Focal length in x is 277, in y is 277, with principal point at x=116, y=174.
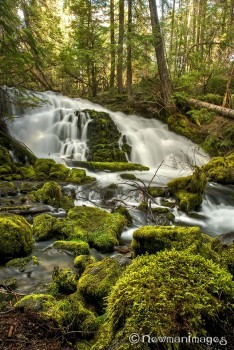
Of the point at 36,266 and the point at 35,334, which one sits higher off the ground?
the point at 35,334

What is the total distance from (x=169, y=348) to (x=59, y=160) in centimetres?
1270

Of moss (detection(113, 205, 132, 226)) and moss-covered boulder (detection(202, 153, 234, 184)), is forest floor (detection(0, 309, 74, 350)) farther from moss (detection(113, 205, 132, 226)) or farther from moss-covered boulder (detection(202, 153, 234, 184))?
moss-covered boulder (detection(202, 153, 234, 184))

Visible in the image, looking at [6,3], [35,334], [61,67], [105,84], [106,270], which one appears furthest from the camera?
[105,84]

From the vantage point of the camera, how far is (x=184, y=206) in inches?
329

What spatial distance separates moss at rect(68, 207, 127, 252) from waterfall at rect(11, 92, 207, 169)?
26.4 feet

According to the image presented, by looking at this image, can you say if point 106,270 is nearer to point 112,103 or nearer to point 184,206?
point 184,206

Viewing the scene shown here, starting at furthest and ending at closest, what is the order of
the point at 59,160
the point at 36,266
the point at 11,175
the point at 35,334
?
the point at 59,160 < the point at 11,175 < the point at 36,266 < the point at 35,334

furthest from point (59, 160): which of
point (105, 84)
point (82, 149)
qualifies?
point (105, 84)

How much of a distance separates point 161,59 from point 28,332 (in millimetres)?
16558

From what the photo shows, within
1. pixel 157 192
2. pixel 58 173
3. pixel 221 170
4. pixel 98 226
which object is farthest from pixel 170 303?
pixel 221 170

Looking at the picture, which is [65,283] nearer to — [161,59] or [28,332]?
[28,332]

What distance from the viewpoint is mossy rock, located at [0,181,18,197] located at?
8.16 meters

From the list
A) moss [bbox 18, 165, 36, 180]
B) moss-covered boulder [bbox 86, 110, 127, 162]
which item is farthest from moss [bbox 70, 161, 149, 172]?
moss [bbox 18, 165, 36, 180]

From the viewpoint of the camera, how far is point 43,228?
5676 millimetres
